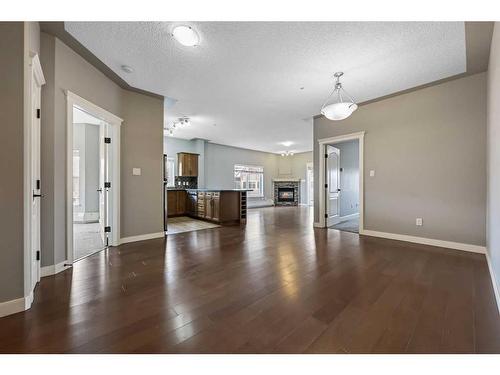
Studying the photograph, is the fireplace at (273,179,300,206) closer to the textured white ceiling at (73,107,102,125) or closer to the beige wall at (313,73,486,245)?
the beige wall at (313,73,486,245)

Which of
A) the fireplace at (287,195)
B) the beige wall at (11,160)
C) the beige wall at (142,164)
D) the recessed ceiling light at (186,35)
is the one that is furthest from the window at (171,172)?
the beige wall at (11,160)

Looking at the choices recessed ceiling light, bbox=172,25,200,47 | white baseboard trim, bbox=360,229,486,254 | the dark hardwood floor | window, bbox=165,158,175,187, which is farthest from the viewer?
window, bbox=165,158,175,187

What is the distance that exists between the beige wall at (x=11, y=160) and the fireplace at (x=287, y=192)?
32.3 ft

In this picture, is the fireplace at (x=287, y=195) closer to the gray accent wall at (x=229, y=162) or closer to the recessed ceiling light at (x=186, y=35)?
the gray accent wall at (x=229, y=162)

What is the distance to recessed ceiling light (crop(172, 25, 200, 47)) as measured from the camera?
7.27ft

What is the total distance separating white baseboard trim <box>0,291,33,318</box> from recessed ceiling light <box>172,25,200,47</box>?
277 centimetres

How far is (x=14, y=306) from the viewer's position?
164 cm

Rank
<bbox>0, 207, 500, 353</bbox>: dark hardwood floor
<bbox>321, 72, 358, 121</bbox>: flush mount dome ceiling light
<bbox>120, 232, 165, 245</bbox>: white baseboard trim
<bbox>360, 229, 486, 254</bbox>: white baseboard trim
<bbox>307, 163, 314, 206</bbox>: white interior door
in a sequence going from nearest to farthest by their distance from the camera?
<bbox>0, 207, 500, 353</bbox>: dark hardwood floor
<bbox>321, 72, 358, 121</bbox>: flush mount dome ceiling light
<bbox>360, 229, 486, 254</bbox>: white baseboard trim
<bbox>120, 232, 165, 245</bbox>: white baseboard trim
<bbox>307, 163, 314, 206</bbox>: white interior door

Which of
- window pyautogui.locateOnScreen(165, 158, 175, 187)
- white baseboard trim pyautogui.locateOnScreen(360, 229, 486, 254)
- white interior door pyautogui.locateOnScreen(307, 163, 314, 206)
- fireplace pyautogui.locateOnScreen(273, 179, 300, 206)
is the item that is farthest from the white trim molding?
window pyautogui.locateOnScreen(165, 158, 175, 187)

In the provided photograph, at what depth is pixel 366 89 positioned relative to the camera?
12.1 feet

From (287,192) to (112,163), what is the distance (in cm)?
855
